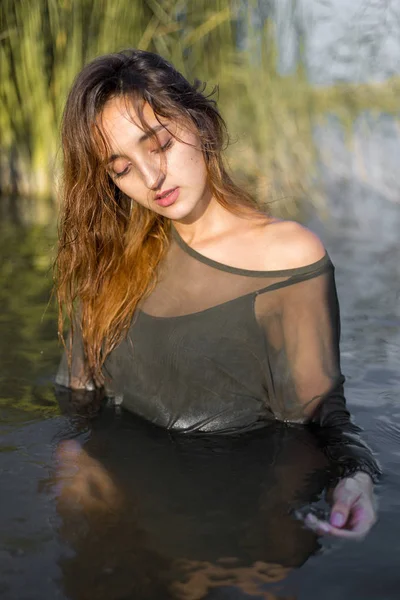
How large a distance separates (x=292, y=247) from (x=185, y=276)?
0.34 metres

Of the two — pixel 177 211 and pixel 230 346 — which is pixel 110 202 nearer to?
pixel 177 211

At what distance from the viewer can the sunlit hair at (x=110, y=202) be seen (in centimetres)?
210

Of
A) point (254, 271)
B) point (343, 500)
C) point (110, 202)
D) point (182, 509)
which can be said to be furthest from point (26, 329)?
point (343, 500)

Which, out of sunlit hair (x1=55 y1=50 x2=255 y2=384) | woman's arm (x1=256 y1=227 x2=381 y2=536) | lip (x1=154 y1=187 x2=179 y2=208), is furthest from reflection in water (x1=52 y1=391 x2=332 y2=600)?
lip (x1=154 y1=187 x2=179 y2=208)

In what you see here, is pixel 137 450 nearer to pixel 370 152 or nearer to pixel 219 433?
pixel 219 433

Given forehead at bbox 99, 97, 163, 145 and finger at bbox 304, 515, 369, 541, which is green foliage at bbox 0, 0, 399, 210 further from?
finger at bbox 304, 515, 369, 541

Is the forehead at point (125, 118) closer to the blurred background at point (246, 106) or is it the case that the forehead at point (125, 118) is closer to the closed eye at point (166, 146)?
the closed eye at point (166, 146)

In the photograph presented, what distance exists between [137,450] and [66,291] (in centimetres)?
53

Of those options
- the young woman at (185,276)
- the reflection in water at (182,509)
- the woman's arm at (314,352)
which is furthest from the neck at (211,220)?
the reflection in water at (182,509)

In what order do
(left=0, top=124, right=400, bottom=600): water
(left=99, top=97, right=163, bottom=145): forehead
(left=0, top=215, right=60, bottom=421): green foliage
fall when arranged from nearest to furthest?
1. (left=0, top=124, right=400, bottom=600): water
2. (left=99, top=97, right=163, bottom=145): forehead
3. (left=0, top=215, right=60, bottom=421): green foliage

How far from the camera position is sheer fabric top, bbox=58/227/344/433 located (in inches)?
86.4

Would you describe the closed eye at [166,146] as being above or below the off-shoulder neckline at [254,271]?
above

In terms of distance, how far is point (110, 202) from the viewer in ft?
7.85

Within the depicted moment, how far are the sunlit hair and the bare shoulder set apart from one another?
0.57 ft
